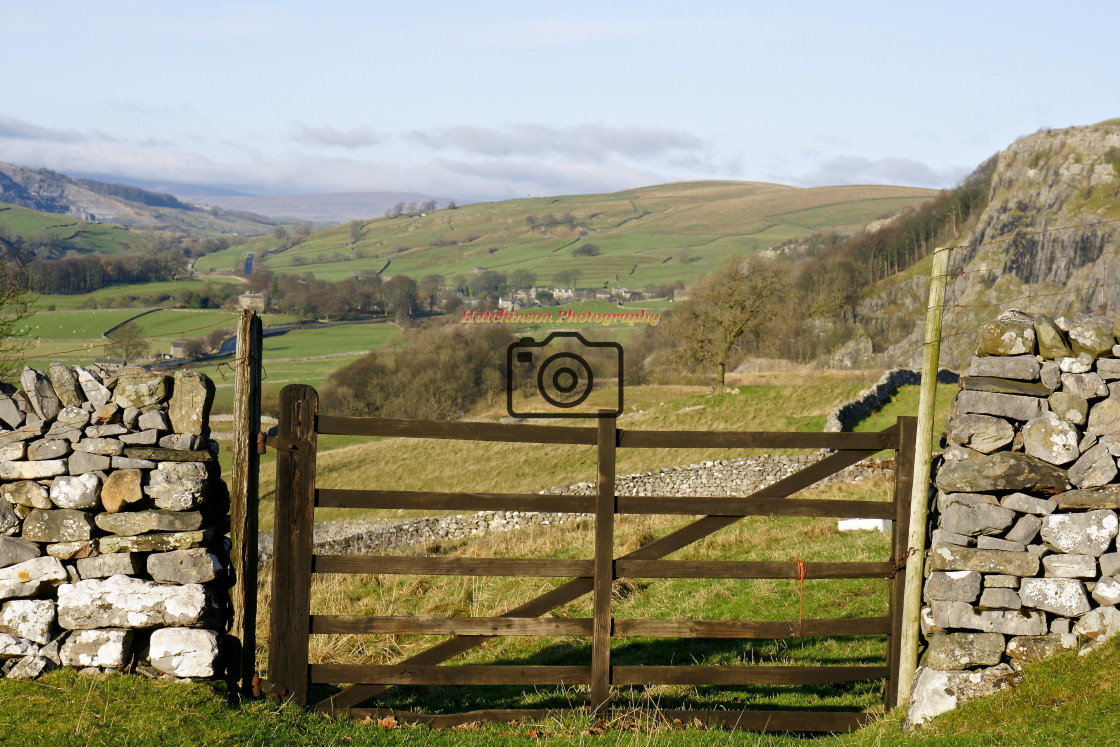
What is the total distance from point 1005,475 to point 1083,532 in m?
0.61

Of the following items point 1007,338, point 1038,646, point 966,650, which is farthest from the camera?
point 1007,338

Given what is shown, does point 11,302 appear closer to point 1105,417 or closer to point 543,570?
point 543,570

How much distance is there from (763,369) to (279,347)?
138ft

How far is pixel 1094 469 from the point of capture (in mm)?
5871

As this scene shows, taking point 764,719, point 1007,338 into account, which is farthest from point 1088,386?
point 764,719

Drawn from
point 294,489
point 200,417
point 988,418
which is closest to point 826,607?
point 988,418

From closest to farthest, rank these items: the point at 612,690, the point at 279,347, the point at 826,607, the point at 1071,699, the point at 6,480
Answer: the point at 1071,699 → the point at 6,480 → the point at 612,690 → the point at 826,607 → the point at 279,347

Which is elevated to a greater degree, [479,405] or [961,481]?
[961,481]

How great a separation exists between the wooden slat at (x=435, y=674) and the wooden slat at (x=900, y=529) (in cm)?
249

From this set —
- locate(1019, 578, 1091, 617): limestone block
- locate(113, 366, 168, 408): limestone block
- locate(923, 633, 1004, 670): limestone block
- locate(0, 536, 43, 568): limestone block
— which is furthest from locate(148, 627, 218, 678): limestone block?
locate(1019, 578, 1091, 617): limestone block

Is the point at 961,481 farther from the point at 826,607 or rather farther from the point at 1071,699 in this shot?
the point at 826,607

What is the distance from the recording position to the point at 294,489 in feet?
19.9

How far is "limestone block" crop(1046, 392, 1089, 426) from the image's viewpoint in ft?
19.7

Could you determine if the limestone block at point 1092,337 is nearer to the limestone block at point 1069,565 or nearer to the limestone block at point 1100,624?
the limestone block at point 1069,565
